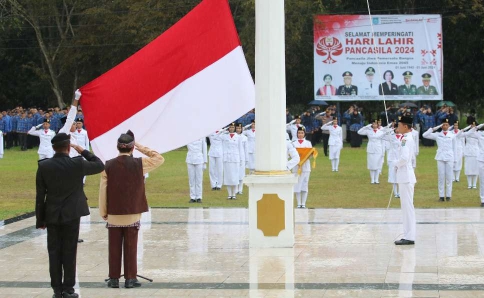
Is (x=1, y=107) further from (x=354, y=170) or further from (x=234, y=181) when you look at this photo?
(x=234, y=181)

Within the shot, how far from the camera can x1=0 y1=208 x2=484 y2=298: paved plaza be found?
10.2 m

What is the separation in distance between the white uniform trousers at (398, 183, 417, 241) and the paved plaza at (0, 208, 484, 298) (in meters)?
0.20

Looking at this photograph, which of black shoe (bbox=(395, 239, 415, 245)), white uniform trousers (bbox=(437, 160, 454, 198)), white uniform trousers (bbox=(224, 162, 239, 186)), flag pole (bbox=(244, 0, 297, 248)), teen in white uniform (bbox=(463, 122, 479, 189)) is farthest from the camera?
teen in white uniform (bbox=(463, 122, 479, 189))

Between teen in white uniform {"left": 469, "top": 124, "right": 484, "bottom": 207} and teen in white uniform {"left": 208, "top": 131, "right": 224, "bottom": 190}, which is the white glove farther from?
teen in white uniform {"left": 208, "top": 131, "right": 224, "bottom": 190}

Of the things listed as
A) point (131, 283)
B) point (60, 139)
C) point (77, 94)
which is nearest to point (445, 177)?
point (77, 94)

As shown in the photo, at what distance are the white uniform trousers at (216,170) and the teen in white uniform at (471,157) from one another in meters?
5.98

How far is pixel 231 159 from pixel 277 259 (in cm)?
1062

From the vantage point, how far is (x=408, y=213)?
523 inches

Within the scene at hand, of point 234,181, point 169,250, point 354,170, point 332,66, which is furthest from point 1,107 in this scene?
point 169,250

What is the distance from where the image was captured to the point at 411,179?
1355 cm

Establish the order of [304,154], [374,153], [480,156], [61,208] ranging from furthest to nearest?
1. [374,153]
2. [480,156]
3. [304,154]
4. [61,208]

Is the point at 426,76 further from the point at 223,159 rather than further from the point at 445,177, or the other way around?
the point at 445,177

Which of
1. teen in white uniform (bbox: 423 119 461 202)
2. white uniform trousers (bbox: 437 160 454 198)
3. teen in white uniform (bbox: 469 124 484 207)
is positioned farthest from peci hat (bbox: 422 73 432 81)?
white uniform trousers (bbox: 437 160 454 198)

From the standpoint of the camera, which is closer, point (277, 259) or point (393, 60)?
point (277, 259)
